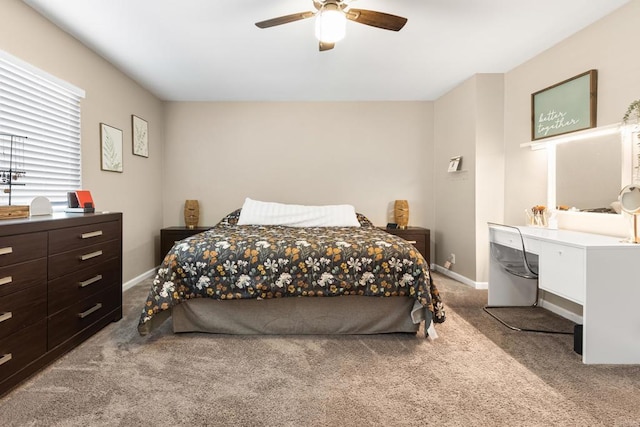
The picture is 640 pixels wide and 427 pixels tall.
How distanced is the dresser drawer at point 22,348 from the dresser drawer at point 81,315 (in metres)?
0.07

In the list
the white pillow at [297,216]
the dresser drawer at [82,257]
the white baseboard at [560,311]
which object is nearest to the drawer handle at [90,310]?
the dresser drawer at [82,257]

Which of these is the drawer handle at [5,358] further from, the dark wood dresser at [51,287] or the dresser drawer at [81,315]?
the dresser drawer at [81,315]

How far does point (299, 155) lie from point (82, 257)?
10.3 feet

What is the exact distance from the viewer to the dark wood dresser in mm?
1790

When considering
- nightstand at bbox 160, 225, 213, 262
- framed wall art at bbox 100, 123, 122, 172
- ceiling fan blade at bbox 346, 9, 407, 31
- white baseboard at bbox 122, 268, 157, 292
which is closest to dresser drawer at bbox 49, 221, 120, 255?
framed wall art at bbox 100, 123, 122, 172

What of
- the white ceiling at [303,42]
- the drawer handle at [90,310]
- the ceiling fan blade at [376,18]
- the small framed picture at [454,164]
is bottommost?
the drawer handle at [90,310]

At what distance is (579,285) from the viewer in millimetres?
2174

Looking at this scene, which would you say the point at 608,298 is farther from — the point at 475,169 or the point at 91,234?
the point at 91,234

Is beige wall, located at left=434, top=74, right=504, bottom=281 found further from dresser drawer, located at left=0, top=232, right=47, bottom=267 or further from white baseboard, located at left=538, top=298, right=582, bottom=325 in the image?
dresser drawer, located at left=0, top=232, right=47, bottom=267

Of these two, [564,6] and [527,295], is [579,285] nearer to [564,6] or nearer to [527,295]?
[527,295]

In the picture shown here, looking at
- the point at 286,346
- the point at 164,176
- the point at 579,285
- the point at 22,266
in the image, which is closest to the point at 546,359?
the point at 579,285

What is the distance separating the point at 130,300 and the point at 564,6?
14.8ft

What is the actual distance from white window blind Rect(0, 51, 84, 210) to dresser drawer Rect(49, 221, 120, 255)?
1.33 feet

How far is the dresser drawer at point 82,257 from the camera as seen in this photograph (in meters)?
2.15
